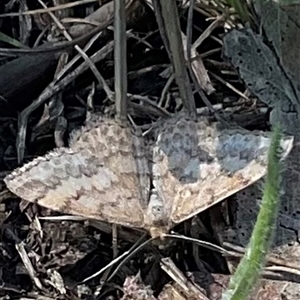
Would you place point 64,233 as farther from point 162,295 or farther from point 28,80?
point 28,80

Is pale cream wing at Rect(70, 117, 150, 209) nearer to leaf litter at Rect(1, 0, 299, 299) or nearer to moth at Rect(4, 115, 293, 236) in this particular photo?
moth at Rect(4, 115, 293, 236)

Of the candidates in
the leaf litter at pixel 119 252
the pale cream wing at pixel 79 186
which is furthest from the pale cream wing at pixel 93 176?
the leaf litter at pixel 119 252

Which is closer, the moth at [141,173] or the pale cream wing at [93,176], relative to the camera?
the moth at [141,173]

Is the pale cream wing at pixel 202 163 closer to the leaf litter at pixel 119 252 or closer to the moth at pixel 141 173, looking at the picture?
the moth at pixel 141 173

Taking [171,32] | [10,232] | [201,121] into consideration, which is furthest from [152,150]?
[10,232]

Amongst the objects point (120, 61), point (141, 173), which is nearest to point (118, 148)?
point (141, 173)

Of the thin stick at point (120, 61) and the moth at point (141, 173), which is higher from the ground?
the thin stick at point (120, 61)

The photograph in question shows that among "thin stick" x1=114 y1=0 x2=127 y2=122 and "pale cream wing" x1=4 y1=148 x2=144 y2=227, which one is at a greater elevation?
"thin stick" x1=114 y1=0 x2=127 y2=122

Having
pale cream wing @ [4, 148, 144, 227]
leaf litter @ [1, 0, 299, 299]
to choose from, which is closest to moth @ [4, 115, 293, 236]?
pale cream wing @ [4, 148, 144, 227]
